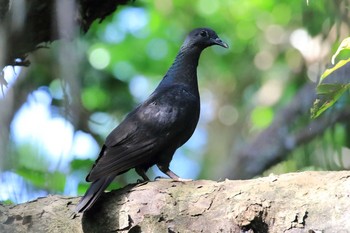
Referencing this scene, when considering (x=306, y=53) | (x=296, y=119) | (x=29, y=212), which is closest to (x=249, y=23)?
(x=306, y=53)

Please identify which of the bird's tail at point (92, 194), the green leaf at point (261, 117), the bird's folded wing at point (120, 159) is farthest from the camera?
the green leaf at point (261, 117)

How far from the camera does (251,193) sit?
3.27 m

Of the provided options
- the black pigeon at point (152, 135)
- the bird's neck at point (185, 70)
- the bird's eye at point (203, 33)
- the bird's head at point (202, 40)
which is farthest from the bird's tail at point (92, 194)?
the bird's eye at point (203, 33)

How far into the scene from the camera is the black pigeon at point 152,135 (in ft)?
13.4

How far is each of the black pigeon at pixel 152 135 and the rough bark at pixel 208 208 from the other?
0.20 metres

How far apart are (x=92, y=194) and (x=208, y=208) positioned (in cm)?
67

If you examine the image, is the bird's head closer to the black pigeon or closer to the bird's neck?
the bird's neck

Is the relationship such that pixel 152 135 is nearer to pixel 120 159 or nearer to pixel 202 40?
pixel 120 159

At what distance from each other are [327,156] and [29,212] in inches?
110

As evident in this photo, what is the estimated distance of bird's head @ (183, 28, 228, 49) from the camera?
5500 millimetres

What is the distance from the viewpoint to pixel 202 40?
18.1 ft

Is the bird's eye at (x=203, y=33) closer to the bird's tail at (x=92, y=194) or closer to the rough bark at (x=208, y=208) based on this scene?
the bird's tail at (x=92, y=194)

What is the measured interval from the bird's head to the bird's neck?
0.06m

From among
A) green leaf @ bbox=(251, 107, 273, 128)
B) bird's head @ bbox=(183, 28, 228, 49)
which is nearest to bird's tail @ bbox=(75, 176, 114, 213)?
bird's head @ bbox=(183, 28, 228, 49)
